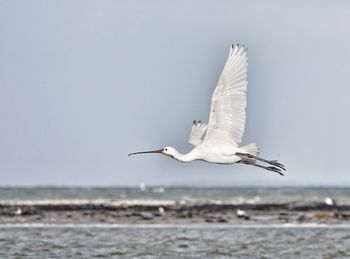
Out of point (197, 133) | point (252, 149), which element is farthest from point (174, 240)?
point (252, 149)

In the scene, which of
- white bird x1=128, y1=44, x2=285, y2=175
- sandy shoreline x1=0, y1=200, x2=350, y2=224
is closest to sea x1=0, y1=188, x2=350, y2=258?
sandy shoreline x1=0, y1=200, x2=350, y2=224

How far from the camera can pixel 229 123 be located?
25531mm

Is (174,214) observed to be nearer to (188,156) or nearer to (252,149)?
(188,156)

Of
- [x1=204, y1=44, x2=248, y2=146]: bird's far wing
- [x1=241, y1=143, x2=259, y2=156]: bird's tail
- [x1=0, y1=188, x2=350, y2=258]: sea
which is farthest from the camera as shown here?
[x1=0, y1=188, x2=350, y2=258]: sea

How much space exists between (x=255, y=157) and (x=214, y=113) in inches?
39.8

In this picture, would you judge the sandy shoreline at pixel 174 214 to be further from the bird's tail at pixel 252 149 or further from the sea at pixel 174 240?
the bird's tail at pixel 252 149

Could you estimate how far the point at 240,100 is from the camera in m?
25.4

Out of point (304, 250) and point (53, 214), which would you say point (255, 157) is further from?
point (53, 214)

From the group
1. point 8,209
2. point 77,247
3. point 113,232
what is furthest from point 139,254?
point 8,209

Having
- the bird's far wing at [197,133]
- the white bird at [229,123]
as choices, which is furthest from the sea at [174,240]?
the white bird at [229,123]

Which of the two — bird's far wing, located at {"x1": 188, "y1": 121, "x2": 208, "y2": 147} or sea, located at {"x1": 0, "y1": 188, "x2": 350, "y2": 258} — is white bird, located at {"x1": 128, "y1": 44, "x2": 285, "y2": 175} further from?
sea, located at {"x1": 0, "y1": 188, "x2": 350, "y2": 258}

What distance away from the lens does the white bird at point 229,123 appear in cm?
2503

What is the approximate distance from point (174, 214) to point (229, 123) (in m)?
28.5

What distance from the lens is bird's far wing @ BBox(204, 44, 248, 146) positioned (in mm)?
24961
